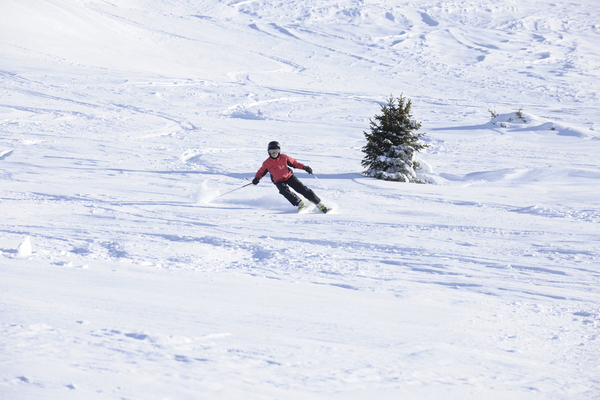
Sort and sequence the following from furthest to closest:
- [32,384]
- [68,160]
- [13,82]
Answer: [13,82] → [68,160] → [32,384]

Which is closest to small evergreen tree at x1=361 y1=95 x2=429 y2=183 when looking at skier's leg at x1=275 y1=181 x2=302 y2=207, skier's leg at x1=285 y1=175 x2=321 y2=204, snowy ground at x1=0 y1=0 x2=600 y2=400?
snowy ground at x1=0 y1=0 x2=600 y2=400

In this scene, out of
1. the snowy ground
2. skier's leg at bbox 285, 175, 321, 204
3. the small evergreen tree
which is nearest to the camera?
the snowy ground

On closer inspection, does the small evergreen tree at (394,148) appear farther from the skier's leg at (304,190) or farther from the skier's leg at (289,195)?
the skier's leg at (289,195)

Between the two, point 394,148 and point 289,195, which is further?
point 394,148

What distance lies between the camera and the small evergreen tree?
10.4 m

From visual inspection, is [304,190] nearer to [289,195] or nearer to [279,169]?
[289,195]

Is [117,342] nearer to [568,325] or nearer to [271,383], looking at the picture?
[271,383]

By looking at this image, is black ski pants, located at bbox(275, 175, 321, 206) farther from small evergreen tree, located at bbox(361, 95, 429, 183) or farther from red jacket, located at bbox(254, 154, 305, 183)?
small evergreen tree, located at bbox(361, 95, 429, 183)

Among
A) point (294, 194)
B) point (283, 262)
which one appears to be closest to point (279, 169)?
point (294, 194)

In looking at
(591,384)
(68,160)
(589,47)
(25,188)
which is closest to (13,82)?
(68,160)

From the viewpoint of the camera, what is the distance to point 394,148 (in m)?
10.6

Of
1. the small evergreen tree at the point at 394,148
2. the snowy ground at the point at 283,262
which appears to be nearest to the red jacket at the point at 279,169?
the snowy ground at the point at 283,262

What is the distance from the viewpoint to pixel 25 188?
7.99 m

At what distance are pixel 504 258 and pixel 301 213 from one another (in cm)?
286
